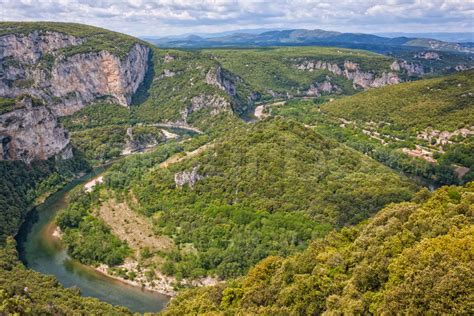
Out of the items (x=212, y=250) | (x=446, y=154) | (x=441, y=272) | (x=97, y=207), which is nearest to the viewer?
(x=441, y=272)

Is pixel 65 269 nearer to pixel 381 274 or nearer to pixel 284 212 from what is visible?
pixel 284 212

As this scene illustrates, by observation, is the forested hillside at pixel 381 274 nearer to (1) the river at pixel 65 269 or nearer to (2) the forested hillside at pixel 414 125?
(1) the river at pixel 65 269

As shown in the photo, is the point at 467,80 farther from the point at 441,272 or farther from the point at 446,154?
the point at 441,272

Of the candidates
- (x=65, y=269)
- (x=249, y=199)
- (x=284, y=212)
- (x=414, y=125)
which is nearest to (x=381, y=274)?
(x=284, y=212)

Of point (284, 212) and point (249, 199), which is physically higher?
point (249, 199)

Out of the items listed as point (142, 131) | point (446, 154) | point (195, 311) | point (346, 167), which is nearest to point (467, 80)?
point (446, 154)

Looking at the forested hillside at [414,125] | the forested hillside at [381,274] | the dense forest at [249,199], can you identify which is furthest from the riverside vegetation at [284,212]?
the forested hillside at [414,125]
